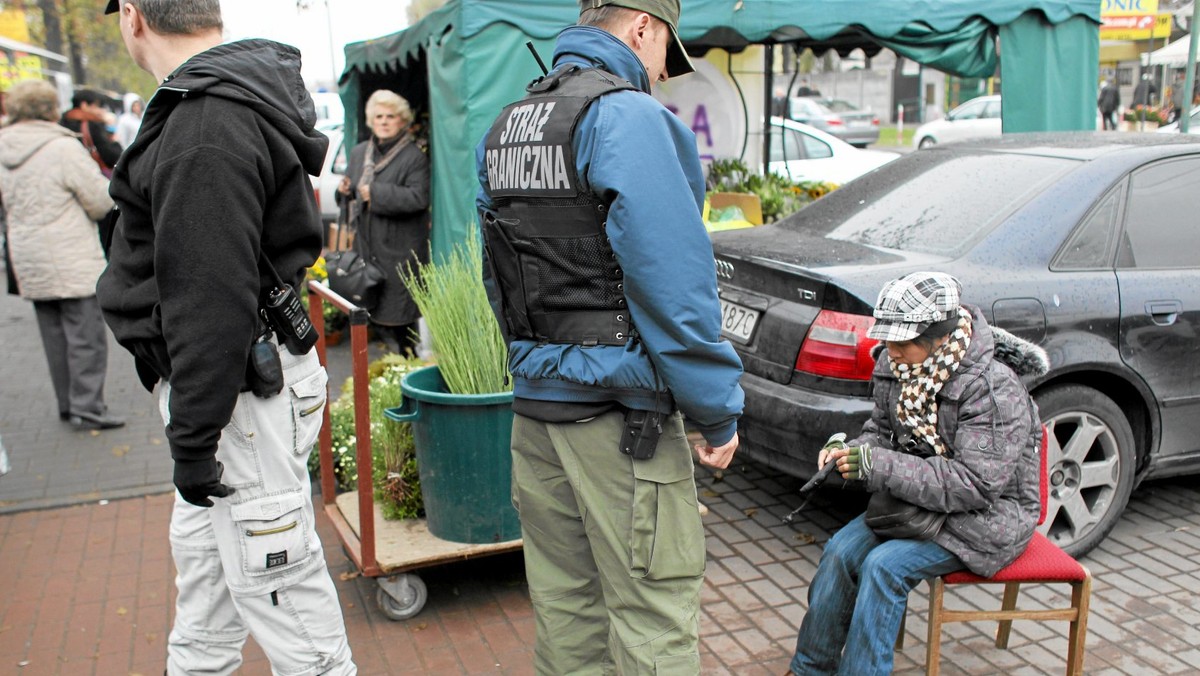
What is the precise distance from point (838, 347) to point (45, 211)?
473 cm

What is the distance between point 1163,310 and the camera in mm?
4055

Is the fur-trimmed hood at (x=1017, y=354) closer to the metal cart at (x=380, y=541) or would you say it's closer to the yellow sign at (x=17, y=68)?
the metal cart at (x=380, y=541)

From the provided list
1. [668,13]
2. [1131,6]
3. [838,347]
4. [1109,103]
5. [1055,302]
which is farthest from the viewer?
[1109,103]

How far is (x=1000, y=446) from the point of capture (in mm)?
2814

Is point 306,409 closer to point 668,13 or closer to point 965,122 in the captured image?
point 668,13

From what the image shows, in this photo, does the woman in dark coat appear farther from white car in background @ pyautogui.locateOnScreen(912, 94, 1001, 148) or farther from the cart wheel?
white car in background @ pyautogui.locateOnScreen(912, 94, 1001, 148)

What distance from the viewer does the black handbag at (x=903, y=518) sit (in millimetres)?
2891

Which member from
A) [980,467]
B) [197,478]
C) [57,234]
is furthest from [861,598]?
[57,234]

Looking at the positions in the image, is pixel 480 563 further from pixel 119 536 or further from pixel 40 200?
pixel 40 200

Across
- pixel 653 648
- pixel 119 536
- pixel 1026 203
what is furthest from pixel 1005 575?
pixel 119 536

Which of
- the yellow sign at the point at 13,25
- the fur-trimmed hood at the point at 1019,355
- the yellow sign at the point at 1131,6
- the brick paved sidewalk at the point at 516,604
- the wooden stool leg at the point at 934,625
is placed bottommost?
the brick paved sidewalk at the point at 516,604

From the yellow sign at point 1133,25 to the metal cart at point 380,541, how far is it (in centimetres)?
1168

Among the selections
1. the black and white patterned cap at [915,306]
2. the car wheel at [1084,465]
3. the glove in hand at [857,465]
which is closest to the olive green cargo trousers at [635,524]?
the glove in hand at [857,465]

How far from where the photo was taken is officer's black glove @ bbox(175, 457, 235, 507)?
2.18 m
